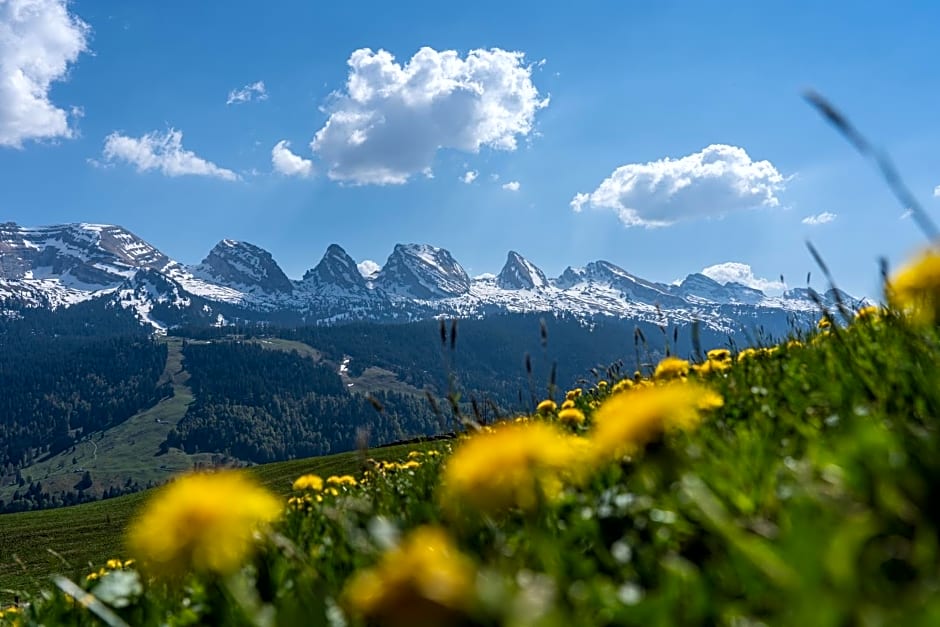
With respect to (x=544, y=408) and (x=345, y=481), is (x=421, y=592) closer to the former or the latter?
(x=345, y=481)

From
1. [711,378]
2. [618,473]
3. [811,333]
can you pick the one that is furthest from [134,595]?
[811,333]

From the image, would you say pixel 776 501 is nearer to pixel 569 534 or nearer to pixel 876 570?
pixel 876 570

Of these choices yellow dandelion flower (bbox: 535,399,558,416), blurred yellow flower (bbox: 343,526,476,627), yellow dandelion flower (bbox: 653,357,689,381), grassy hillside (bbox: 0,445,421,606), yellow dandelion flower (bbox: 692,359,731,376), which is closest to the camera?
blurred yellow flower (bbox: 343,526,476,627)

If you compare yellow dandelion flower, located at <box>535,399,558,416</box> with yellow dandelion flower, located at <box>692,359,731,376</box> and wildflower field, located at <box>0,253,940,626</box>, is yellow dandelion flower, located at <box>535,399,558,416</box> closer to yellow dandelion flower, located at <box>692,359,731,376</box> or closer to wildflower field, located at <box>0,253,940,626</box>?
yellow dandelion flower, located at <box>692,359,731,376</box>

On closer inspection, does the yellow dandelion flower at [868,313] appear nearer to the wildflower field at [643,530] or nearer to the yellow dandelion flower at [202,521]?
the wildflower field at [643,530]

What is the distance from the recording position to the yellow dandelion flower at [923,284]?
2.87 metres

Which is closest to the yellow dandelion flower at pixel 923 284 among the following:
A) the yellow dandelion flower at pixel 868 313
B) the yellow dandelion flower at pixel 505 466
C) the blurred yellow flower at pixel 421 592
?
the yellow dandelion flower at pixel 505 466

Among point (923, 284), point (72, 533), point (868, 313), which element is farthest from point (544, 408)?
point (72, 533)

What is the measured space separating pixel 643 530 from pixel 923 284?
5.41ft

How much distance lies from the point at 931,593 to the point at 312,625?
138 cm

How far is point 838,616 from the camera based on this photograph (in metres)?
0.82

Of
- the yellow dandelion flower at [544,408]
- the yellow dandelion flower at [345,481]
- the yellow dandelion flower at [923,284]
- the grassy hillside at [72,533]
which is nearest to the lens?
the yellow dandelion flower at [923,284]

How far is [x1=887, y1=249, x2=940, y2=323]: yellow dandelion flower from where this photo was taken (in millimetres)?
2873

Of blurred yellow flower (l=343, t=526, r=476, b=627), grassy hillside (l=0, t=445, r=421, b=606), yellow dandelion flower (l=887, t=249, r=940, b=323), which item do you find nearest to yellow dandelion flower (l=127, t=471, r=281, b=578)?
blurred yellow flower (l=343, t=526, r=476, b=627)
